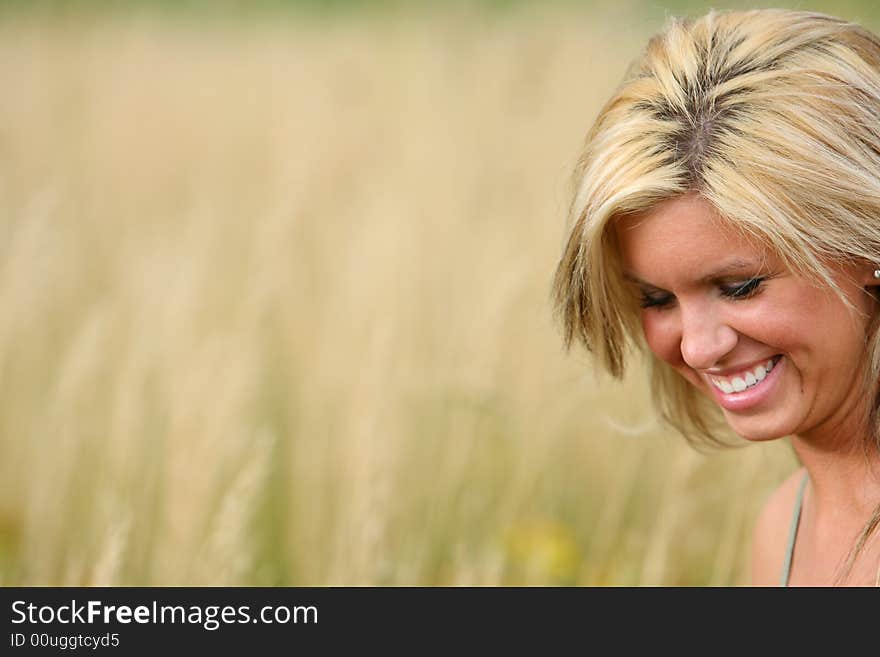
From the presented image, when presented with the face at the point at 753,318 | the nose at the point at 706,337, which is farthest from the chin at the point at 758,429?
the nose at the point at 706,337

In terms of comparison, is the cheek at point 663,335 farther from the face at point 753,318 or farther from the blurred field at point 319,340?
the blurred field at point 319,340

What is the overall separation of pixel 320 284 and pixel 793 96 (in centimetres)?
293

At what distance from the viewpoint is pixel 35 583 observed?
302cm

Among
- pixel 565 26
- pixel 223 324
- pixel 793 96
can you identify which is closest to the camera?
pixel 793 96

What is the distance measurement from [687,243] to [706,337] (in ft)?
0.54

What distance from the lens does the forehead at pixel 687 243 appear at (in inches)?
66.4

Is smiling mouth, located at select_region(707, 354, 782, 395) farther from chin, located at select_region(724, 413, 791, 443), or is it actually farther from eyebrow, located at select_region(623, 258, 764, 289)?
eyebrow, located at select_region(623, 258, 764, 289)

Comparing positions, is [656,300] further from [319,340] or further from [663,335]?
[319,340]

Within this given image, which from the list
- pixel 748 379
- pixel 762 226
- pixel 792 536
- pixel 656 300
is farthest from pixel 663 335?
pixel 792 536

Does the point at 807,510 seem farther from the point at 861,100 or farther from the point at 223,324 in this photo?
the point at 223,324

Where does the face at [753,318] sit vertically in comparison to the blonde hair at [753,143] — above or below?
below

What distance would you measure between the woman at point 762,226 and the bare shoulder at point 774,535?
0.93 ft

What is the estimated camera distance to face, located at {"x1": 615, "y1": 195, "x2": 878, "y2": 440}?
169 centimetres

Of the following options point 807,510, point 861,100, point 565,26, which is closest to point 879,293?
point 861,100
